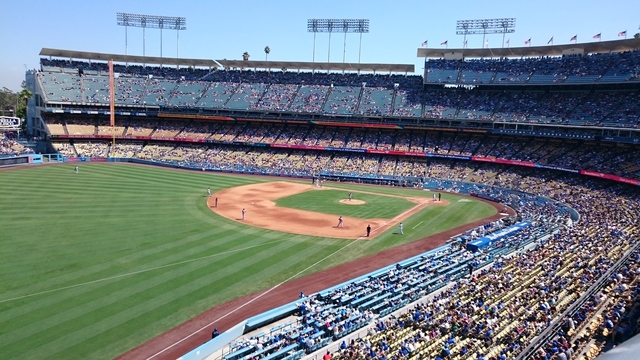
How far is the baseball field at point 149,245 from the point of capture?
17.5 meters

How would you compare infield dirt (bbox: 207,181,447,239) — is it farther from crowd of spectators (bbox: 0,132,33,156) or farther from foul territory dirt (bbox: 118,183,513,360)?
crowd of spectators (bbox: 0,132,33,156)

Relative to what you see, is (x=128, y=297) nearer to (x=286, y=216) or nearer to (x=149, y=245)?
(x=149, y=245)

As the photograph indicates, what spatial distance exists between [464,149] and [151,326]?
53.8 meters

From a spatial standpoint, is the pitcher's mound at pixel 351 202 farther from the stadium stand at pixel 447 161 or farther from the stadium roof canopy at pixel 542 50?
the stadium roof canopy at pixel 542 50

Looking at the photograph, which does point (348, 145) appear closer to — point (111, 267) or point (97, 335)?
point (111, 267)

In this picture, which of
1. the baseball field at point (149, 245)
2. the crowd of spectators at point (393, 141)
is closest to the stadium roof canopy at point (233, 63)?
the crowd of spectators at point (393, 141)

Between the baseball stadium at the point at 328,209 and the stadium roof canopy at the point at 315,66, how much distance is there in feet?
1.56

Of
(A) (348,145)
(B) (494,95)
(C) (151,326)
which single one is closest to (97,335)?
(C) (151,326)

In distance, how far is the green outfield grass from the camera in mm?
39844

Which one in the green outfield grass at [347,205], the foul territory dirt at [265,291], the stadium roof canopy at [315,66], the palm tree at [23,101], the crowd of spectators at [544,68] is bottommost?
the foul territory dirt at [265,291]

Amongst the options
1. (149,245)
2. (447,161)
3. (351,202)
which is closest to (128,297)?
(149,245)

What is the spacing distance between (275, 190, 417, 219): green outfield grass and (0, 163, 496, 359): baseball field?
19 cm

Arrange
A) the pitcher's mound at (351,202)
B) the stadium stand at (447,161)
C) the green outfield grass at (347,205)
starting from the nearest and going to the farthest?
the stadium stand at (447,161) → the green outfield grass at (347,205) → the pitcher's mound at (351,202)

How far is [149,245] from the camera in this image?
26984mm
